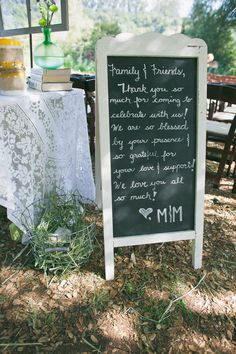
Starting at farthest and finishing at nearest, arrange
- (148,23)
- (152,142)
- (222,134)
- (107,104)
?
(148,23) < (222,134) < (152,142) < (107,104)

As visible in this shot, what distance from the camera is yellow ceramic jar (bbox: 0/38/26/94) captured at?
5.04 feet

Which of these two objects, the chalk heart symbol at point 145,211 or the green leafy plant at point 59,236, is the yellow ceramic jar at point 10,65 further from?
the chalk heart symbol at point 145,211

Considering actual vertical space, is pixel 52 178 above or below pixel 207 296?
above

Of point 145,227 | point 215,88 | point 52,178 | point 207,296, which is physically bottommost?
point 207,296

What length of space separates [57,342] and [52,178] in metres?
0.82

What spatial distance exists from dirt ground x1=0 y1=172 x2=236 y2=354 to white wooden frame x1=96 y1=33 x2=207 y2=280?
0.52 feet

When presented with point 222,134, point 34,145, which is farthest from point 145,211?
point 222,134

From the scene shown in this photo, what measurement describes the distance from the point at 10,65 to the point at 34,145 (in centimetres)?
44

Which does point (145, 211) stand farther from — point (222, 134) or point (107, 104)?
point (222, 134)

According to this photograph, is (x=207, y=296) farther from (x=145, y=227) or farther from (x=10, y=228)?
(x=10, y=228)

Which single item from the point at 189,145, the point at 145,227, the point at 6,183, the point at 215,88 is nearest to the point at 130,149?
the point at 189,145

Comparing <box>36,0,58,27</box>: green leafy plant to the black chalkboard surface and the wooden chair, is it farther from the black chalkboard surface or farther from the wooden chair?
the wooden chair

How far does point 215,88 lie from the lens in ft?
7.43

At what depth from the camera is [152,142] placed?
1373 millimetres
